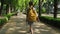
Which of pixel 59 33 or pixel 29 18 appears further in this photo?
pixel 59 33

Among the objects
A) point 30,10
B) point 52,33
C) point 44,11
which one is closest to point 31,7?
point 30,10

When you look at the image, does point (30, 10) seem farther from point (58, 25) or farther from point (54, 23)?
point (54, 23)

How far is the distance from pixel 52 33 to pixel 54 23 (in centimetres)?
501

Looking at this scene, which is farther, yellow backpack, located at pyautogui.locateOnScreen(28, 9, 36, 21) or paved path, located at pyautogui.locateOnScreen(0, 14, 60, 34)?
paved path, located at pyautogui.locateOnScreen(0, 14, 60, 34)

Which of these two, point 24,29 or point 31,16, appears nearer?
point 31,16

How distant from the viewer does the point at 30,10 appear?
1088 cm

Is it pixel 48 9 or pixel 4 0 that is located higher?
pixel 4 0

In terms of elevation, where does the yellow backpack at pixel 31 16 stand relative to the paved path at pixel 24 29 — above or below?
above

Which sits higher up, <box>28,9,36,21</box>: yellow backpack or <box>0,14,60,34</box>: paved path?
<box>28,9,36,21</box>: yellow backpack

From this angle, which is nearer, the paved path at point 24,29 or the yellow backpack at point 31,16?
the yellow backpack at point 31,16

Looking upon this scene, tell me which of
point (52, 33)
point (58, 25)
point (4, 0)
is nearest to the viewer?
point (52, 33)

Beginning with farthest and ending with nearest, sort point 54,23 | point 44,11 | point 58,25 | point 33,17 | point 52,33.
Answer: point 44,11 < point 54,23 < point 58,25 < point 52,33 < point 33,17

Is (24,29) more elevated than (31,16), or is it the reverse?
(31,16)

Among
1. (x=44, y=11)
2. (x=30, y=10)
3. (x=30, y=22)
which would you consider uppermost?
(x=30, y=10)
